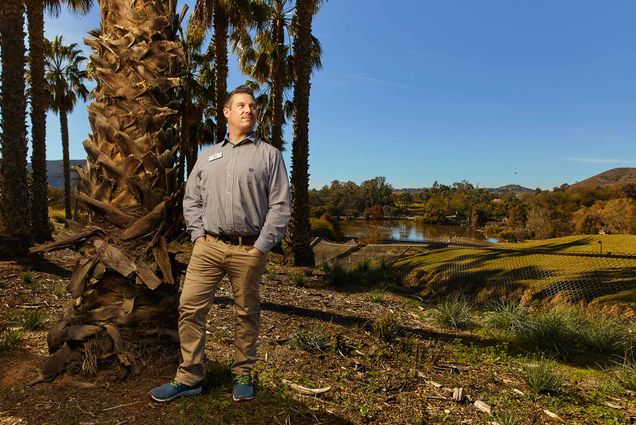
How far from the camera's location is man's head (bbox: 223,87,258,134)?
120 inches

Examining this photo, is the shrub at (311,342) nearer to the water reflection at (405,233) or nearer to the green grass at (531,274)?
the green grass at (531,274)

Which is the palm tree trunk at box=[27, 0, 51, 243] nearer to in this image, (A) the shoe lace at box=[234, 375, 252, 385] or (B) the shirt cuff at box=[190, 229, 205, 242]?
(B) the shirt cuff at box=[190, 229, 205, 242]

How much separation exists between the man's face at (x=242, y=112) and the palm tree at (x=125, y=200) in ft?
1.87

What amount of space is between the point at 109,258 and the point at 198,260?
67 cm

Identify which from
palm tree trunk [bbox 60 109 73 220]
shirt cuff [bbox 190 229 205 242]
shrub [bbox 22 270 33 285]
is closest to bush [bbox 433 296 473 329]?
shirt cuff [bbox 190 229 205 242]

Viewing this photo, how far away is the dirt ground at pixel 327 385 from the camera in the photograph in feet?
9.23

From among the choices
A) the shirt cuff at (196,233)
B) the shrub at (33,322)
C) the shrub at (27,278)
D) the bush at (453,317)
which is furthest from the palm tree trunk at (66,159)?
the shirt cuff at (196,233)

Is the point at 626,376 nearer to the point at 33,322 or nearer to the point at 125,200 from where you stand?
Result: the point at 125,200

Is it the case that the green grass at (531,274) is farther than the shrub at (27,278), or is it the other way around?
the green grass at (531,274)

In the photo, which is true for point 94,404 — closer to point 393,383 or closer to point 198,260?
point 198,260

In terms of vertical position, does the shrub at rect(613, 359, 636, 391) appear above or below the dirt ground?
below

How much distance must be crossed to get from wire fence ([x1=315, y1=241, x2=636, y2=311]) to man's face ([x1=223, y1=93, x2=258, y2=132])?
266 inches

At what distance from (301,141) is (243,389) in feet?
30.9

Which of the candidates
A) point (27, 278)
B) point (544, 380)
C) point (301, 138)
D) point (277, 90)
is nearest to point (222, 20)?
point (277, 90)
